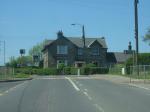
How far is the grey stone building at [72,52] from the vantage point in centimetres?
10894

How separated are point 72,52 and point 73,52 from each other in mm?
223

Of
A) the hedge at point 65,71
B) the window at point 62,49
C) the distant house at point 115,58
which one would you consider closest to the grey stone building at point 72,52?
the window at point 62,49

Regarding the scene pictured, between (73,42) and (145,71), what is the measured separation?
190 ft

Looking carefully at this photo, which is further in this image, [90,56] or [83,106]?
[90,56]

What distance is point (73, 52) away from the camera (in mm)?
110125

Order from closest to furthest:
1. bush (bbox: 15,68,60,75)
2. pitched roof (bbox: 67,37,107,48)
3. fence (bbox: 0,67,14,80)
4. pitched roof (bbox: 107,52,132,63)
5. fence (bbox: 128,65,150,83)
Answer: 1. fence (bbox: 128,65,150,83)
2. fence (bbox: 0,67,14,80)
3. bush (bbox: 15,68,60,75)
4. pitched roof (bbox: 67,37,107,48)
5. pitched roof (bbox: 107,52,132,63)

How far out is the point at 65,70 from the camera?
97.2 meters

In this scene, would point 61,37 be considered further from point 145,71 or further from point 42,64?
point 145,71

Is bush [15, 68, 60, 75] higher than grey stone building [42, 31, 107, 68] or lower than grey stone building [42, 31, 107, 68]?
lower

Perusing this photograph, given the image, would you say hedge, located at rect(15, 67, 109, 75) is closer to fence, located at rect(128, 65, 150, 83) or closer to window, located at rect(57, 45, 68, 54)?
window, located at rect(57, 45, 68, 54)

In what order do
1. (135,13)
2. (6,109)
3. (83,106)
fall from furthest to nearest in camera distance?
(135,13) → (83,106) → (6,109)

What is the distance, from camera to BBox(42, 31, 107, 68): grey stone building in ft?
357

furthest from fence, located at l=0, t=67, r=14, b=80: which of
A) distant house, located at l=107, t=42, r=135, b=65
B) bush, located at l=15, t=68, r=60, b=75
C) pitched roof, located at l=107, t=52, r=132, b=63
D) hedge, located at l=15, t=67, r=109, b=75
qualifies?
pitched roof, located at l=107, t=52, r=132, b=63

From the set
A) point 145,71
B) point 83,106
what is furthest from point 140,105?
point 145,71
